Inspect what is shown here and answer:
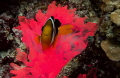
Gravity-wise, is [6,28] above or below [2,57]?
above

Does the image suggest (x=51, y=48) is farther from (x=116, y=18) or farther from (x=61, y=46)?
(x=116, y=18)

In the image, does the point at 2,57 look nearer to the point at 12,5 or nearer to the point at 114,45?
the point at 12,5

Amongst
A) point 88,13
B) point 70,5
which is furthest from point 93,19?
point 70,5

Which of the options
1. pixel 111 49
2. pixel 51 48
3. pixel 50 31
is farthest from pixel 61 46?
pixel 111 49

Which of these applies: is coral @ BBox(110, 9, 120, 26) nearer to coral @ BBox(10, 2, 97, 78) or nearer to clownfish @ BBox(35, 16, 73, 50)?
coral @ BBox(10, 2, 97, 78)

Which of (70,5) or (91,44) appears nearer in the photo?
(91,44)

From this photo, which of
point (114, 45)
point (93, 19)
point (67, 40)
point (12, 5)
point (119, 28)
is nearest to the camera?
point (119, 28)
